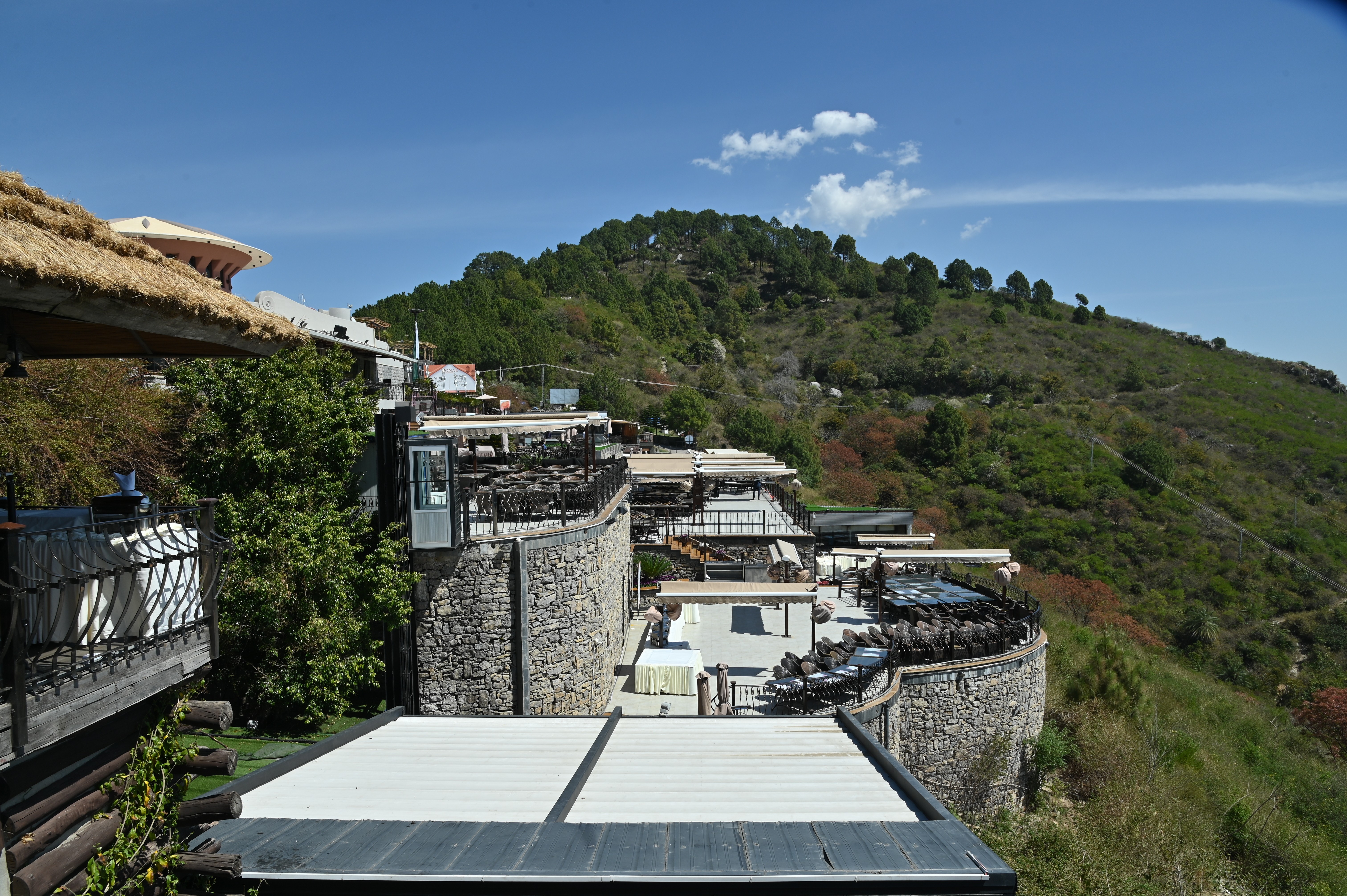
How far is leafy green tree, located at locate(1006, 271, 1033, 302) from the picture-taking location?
89.7 meters

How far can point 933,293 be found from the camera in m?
87.9

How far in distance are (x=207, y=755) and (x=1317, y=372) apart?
90.9 m

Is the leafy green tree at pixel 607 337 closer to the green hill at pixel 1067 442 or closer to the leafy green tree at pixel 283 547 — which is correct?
the green hill at pixel 1067 442

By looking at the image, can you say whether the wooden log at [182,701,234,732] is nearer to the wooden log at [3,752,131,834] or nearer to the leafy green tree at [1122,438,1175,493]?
the wooden log at [3,752,131,834]

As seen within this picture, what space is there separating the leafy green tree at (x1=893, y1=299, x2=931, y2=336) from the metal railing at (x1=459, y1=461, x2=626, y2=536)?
7241 cm

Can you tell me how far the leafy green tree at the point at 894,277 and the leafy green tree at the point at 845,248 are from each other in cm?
937

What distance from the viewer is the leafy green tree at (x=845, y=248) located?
4203 inches

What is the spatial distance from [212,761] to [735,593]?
11.1 meters

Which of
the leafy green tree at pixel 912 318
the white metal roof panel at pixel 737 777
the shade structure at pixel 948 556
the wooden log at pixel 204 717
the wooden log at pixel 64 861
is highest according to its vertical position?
the leafy green tree at pixel 912 318

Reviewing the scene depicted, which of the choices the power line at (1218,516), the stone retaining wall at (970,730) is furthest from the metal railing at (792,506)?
the power line at (1218,516)

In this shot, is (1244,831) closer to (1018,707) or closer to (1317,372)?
(1018,707)

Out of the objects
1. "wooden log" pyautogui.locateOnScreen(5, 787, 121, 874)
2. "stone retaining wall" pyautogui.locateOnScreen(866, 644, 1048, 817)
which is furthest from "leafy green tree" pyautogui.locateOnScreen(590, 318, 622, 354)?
"wooden log" pyautogui.locateOnScreen(5, 787, 121, 874)

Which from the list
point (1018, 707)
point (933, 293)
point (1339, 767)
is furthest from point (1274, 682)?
point (933, 293)

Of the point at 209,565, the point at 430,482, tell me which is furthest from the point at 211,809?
the point at 430,482
